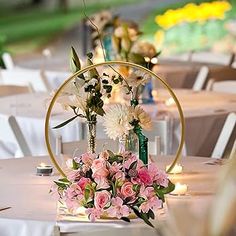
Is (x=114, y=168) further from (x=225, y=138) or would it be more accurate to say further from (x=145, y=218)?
(x=225, y=138)

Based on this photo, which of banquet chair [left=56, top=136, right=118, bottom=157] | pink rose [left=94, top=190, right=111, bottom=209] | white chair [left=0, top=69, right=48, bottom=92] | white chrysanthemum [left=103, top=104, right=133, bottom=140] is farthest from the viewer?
white chair [left=0, top=69, right=48, bottom=92]

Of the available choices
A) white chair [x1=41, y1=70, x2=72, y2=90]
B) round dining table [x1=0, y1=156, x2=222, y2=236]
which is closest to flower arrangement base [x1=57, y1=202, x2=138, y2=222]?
round dining table [x1=0, y1=156, x2=222, y2=236]

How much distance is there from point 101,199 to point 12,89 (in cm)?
380

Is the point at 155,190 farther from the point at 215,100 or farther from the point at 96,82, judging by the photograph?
the point at 215,100

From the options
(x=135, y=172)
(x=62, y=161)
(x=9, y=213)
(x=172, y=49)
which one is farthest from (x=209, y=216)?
(x=172, y=49)

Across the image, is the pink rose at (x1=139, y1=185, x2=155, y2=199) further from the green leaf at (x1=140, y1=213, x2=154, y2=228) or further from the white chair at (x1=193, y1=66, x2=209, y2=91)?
the white chair at (x1=193, y1=66, x2=209, y2=91)

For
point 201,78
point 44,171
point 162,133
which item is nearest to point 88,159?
point 44,171

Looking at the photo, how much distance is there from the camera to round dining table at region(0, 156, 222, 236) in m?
2.41

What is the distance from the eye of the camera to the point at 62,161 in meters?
3.38

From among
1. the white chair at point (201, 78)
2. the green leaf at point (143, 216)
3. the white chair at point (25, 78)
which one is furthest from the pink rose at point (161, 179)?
the white chair at point (201, 78)

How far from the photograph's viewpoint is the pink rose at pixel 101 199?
2.34 metres

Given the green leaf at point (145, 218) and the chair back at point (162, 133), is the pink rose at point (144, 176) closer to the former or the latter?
the green leaf at point (145, 218)

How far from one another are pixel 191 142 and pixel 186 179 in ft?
5.90

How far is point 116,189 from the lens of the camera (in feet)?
7.72
